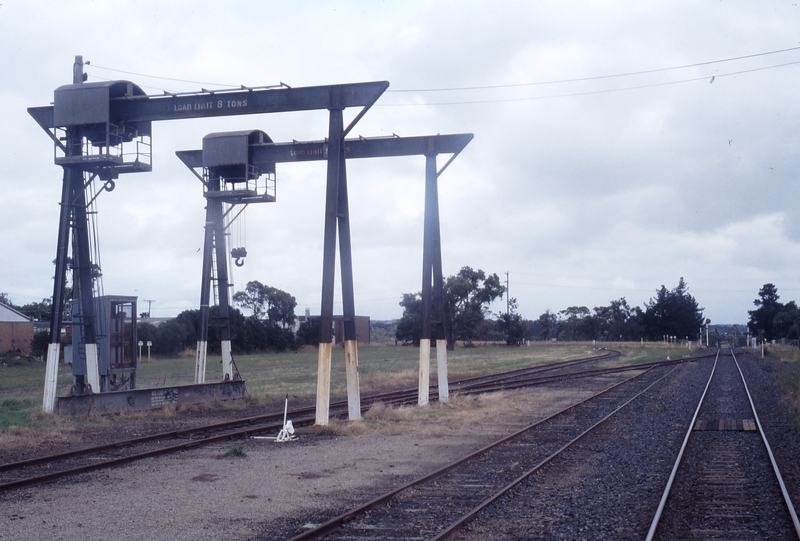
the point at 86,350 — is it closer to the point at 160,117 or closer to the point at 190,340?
the point at 160,117

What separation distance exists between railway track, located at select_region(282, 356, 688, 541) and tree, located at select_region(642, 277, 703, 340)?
358ft

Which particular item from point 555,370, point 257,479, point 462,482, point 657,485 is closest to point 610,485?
point 657,485

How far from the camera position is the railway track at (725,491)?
8.09m

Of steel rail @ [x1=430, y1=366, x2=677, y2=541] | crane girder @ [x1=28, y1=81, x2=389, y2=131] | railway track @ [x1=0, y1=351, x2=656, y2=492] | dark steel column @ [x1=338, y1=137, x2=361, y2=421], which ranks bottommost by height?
steel rail @ [x1=430, y1=366, x2=677, y2=541]

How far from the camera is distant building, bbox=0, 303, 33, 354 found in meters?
60.4

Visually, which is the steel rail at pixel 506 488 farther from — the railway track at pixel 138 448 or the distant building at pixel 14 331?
the distant building at pixel 14 331

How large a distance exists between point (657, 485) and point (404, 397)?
15.1 metres

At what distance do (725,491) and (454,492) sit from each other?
3605 mm

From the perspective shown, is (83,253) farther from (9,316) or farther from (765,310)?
(765,310)

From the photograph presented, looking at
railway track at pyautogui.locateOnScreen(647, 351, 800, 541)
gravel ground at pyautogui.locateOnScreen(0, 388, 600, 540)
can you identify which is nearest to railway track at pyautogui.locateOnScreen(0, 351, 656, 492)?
gravel ground at pyautogui.locateOnScreen(0, 388, 600, 540)

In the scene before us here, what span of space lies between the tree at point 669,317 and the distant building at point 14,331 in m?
91.6

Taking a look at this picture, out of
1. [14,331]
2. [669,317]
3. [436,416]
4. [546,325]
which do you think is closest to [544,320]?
[546,325]

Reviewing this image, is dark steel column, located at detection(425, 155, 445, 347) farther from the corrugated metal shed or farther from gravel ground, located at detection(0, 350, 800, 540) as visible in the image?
the corrugated metal shed

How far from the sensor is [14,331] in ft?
202
